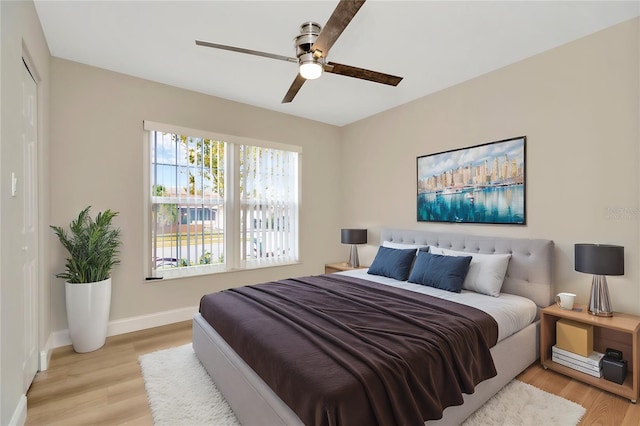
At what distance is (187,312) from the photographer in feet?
12.6

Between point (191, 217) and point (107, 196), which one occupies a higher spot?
point (107, 196)

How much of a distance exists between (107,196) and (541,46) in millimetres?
4614

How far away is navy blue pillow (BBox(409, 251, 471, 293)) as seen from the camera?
9.65 feet

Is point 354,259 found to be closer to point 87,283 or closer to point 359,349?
point 359,349

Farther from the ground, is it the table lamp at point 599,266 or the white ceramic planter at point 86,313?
the table lamp at point 599,266

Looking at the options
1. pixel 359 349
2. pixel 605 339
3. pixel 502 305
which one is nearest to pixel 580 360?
pixel 605 339

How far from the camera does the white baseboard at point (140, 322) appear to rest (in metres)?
3.07

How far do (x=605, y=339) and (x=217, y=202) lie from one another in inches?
168

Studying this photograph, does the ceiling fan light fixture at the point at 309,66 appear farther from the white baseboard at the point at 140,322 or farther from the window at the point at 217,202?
the white baseboard at the point at 140,322

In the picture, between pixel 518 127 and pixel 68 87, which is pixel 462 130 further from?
pixel 68 87

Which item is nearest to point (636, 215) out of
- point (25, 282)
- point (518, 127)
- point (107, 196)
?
point (518, 127)

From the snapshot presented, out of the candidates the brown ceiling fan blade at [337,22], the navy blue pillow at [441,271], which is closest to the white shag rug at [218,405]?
the navy blue pillow at [441,271]

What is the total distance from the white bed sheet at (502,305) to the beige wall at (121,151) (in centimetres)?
259

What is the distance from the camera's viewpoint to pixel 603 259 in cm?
229
